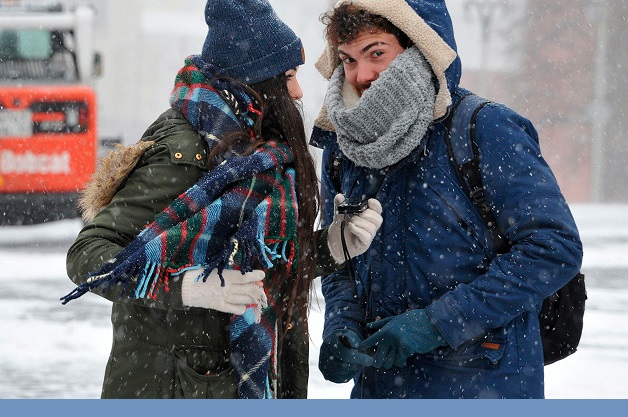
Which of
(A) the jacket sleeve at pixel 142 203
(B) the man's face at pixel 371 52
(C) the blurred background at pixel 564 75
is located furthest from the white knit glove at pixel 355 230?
(C) the blurred background at pixel 564 75

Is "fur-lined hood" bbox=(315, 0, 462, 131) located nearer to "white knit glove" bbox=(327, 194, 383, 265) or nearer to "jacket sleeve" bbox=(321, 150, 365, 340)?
"white knit glove" bbox=(327, 194, 383, 265)

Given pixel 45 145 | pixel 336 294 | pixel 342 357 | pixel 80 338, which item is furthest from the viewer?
pixel 45 145

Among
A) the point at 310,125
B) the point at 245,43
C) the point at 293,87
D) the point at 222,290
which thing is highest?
the point at 245,43

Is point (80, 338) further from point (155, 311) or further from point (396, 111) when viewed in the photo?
point (396, 111)

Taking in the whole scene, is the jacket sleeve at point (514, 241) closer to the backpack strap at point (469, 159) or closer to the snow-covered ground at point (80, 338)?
the backpack strap at point (469, 159)

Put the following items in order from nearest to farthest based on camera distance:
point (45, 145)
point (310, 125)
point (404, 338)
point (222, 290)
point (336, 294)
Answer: point (222, 290) < point (404, 338) < point (336, 294) < point (310, 125) < point (45, 145)

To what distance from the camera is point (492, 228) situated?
247cm

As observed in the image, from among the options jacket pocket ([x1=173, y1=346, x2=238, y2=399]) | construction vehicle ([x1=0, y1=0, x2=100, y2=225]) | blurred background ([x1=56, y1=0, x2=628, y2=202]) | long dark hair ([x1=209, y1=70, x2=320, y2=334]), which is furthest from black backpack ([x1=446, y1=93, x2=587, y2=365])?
blurred background ([x1=56, y1=0, x2=628, y2=202])

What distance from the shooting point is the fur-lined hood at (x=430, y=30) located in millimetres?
2488

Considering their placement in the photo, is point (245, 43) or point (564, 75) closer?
point (245, 43)

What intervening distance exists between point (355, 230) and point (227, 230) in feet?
1.29

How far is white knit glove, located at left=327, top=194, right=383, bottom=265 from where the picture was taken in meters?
2.47

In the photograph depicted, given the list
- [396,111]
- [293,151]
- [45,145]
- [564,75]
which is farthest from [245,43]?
[564,75]

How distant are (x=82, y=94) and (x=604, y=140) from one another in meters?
21.5
